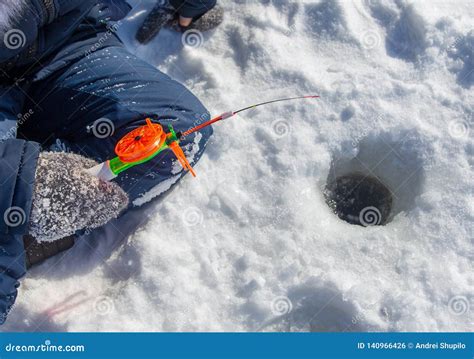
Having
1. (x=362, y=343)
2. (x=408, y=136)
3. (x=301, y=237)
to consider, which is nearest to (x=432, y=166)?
(x=408, y=136)

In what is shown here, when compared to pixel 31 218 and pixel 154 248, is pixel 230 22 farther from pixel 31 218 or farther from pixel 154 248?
pixel 31 218

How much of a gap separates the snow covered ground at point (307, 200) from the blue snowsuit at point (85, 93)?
25 cm

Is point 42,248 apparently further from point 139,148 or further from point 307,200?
point 307,200

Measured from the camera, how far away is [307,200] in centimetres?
209

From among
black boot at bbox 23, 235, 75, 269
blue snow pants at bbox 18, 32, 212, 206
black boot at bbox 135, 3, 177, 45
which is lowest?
black boot at bbox 23, 235, 75, 269

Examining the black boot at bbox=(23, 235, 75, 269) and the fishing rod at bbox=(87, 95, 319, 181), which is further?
the black boot at bbox=(23, 235, 75, 269)

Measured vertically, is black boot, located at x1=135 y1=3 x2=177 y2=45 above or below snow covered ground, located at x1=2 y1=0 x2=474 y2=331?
above

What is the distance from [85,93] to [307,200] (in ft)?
3.51

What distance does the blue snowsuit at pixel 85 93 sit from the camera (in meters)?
1.91

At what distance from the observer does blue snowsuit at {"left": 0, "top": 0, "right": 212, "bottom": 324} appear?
1.91m

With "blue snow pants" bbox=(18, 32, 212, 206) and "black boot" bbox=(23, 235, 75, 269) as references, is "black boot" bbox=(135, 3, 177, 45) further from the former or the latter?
"black boot" bbox=(23, 235, 75, 269)

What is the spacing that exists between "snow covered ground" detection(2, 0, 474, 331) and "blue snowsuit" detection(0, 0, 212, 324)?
0.25 m

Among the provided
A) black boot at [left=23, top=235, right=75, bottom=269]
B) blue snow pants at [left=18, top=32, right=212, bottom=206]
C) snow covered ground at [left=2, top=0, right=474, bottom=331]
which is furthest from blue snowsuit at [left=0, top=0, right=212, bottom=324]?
black boot at [left=23, top=235, right=75, bottom=269]

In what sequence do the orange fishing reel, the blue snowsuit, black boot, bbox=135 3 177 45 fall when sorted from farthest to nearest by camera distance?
black boot, bbox=135 3 177 45 → the blue snowsuit → the orange fishing reel
